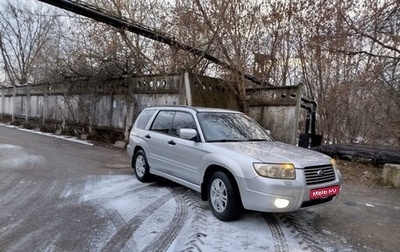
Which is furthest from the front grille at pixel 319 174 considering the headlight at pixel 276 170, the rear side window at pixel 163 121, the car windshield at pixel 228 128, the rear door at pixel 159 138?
the rear side window at pixel 163 121

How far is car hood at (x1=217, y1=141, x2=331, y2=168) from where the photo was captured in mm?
4324

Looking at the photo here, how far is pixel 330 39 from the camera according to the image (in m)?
10.7

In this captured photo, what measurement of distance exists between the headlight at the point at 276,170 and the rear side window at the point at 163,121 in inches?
97.2

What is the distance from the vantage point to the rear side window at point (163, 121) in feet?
20.6

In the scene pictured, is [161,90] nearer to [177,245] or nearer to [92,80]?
[92,80]

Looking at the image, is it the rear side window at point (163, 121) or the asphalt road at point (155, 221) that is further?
the rear side window at point (163, 121)

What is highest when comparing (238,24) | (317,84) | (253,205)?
(238,24)

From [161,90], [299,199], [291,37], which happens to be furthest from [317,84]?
[299,199]

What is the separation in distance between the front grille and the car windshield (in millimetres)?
1319

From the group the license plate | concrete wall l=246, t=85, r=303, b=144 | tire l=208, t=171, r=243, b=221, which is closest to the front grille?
the license plate

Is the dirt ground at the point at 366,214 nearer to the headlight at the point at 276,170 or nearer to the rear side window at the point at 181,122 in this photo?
the headlight at the point at 276,170

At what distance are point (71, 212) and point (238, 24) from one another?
8.34 metres

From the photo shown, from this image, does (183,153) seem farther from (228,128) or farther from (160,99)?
(160,99)

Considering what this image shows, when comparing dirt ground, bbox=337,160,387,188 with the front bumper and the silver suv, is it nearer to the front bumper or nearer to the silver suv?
the silver suv
